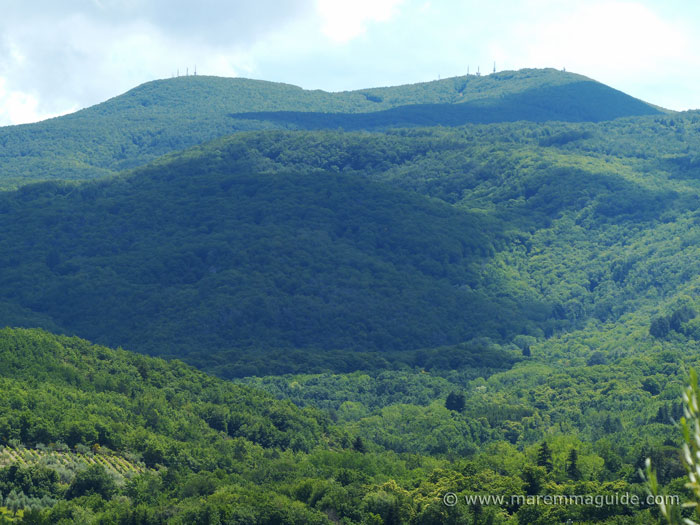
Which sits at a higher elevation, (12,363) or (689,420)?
(689,420)

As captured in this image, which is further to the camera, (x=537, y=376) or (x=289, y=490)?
(x=537, y=376)

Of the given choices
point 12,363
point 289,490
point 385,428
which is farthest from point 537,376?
point 289,490

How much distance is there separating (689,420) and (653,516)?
171 ft

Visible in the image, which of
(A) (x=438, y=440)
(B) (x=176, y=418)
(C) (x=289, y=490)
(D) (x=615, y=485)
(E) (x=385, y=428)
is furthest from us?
(E) (x=385, y=428)

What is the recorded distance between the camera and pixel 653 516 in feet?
245

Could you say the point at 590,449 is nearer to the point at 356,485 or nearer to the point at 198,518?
the point at 356,485

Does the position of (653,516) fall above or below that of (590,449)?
above

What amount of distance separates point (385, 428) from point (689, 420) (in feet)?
456

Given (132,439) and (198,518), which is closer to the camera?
(198,518)

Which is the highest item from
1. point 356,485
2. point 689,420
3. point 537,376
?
point 689,420

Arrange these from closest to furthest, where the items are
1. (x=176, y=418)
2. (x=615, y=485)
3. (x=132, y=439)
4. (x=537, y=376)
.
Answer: (x=615, y=485) → (x=132, y=439) → (x=176, y=418) → (x=537, y=376)

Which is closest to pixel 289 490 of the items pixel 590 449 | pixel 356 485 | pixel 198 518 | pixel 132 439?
pixel 356 485

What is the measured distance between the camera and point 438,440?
153 meters

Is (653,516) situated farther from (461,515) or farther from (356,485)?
(356,485)
